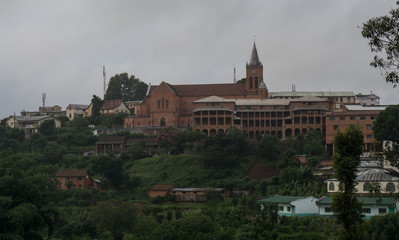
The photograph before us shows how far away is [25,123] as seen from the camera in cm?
8938

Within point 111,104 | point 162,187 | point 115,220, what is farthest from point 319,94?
point 115,220

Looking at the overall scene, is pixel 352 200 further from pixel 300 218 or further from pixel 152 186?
pixel 152 186

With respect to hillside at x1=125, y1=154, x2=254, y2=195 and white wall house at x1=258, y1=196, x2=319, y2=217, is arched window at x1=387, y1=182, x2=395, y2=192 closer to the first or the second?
Answer: white wall house at x1=258, y1=196, x2=319, y2=217

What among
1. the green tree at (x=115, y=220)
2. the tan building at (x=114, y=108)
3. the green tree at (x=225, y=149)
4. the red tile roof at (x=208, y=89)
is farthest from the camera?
the tan building at (x=114, y=108)

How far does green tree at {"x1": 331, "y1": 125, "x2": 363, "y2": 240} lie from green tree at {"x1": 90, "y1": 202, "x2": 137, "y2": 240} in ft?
82.1

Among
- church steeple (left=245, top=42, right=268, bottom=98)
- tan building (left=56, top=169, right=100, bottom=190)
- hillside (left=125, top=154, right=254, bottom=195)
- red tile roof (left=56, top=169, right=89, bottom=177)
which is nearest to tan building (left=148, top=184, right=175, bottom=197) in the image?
hillside (left=125, top=154, right=254, bottom=195)

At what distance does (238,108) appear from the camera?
72.8m

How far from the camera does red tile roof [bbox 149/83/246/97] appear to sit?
261 ft

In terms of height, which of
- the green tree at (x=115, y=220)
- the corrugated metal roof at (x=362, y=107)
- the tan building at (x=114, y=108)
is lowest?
the green tree at (x=115, y=220)

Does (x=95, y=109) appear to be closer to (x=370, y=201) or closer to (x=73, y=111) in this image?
(x=73, y=111)

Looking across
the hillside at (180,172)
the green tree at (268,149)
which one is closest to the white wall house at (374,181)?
the hillside at (180,172)

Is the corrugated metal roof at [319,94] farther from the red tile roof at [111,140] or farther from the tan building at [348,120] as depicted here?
the red tile roof at [111,140]

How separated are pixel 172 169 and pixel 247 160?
25.9 feet

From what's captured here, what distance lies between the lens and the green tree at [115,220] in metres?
44.8
